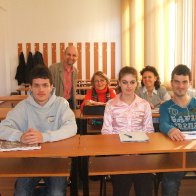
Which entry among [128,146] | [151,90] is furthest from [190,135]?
[151,90]

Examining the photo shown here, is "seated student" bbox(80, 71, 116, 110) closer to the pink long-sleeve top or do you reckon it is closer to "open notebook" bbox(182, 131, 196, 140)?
the pink long-sleeve top

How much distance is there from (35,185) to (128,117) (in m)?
0.96

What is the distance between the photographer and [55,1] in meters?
9.59

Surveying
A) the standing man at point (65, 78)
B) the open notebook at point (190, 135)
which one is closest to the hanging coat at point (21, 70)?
the standing man at point (65, 78)

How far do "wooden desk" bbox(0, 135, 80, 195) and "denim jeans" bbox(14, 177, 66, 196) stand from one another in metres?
0.11

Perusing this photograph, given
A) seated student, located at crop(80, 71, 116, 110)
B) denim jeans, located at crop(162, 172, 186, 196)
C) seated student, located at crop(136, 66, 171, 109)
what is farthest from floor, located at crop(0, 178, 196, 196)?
seated student, located at crop(80, 71, 116, 110)

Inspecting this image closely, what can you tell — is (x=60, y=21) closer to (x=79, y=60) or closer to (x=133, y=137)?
(x=79, y=60)

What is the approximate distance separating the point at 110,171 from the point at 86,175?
0.18m

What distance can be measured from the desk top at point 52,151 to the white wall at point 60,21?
26.0ft

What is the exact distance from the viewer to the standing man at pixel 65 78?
4609 millimetres

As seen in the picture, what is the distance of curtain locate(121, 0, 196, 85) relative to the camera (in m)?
4.83

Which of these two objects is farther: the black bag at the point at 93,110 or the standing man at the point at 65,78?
the standing man at the point at 65,78

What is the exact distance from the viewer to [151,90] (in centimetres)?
404

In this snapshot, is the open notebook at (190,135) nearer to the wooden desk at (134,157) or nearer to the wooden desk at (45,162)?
the wooden desk at (134,157)
